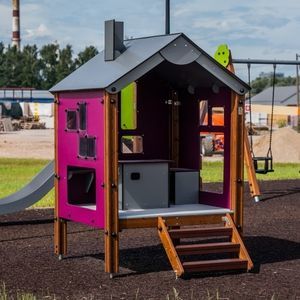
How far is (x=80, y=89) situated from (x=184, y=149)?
2.10m

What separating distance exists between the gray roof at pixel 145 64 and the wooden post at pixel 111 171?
194 millimetres

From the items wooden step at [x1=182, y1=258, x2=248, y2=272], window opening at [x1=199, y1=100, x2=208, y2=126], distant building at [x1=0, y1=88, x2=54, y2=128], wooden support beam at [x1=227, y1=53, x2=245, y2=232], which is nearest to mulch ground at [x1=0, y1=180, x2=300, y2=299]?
wooden step at [x1=182, y1=258, x2=248, y2=272]

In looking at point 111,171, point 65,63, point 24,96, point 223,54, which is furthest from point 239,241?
point 65,63

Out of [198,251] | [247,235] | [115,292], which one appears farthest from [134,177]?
[247,235]

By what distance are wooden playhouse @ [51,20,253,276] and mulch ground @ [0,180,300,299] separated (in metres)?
0.28

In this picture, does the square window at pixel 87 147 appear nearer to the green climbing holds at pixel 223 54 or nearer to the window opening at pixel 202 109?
the window opening at pixel 202 109

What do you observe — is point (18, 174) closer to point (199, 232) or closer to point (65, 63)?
point (199, 232)

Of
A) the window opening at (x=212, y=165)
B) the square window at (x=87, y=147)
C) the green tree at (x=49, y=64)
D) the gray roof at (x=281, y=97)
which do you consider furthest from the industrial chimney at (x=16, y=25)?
the square window at (x=87, y=147)

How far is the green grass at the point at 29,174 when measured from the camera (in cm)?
1820

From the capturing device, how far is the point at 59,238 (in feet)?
32.3

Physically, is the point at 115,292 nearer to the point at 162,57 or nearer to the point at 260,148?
the point at 162,57

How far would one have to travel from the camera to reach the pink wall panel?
8.77 m

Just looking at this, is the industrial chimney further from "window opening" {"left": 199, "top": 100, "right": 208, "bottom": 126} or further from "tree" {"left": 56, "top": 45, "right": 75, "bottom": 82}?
"window opening" {"left": 199, "top": 100, "right": 208, "bottom": 126}

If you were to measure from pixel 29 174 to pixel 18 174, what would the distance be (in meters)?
0.37
